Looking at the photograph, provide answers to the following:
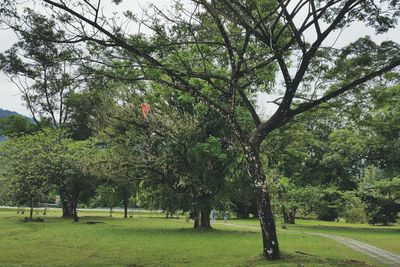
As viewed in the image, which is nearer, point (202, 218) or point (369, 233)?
point (202, 218)

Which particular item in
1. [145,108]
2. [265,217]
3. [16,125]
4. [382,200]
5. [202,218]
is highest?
[16,125]

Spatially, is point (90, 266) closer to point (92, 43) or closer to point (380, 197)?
point (92, 43)

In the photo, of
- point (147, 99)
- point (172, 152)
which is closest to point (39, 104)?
point (147, 99)

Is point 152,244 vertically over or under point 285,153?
under

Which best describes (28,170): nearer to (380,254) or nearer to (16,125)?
(16,125)

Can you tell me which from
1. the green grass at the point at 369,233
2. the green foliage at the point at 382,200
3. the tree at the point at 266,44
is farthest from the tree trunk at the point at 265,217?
the green foliage at the point at 382,200

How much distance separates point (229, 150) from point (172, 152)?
3177 mm

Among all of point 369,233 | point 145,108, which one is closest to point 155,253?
point 145,108

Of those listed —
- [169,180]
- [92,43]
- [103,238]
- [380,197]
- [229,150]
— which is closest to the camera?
[92,43]

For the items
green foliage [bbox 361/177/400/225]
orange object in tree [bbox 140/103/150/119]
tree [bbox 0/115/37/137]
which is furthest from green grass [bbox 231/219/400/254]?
tree [bbox 0/115/37/137]

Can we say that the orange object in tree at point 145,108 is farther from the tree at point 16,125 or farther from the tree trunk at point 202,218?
the tree at point 16,125

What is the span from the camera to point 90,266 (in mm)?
11586

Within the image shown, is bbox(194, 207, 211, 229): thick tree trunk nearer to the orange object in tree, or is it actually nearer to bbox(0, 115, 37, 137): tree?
the orange object in tree

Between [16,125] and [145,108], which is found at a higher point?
[16,125]
